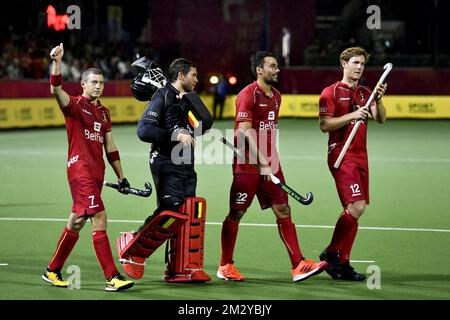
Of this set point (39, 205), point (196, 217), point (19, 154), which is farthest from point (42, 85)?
point (196, 217)

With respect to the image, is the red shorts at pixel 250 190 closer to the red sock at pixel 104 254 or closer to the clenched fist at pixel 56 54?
the red sock at pixel 104 254

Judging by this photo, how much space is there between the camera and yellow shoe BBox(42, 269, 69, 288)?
29.9ft

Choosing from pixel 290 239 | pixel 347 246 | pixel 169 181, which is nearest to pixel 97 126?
pixel 169 181

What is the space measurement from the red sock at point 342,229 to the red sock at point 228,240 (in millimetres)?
949

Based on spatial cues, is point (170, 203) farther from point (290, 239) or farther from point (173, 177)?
point (290, 239)

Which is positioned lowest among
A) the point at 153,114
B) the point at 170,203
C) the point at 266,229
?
the point at 266,229

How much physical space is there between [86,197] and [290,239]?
206 centimetres

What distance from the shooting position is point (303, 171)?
19.2m

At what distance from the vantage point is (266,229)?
41.5 feet

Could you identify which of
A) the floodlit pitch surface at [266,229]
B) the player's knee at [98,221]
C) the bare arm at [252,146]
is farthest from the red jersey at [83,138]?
the bare arm at [252,146]

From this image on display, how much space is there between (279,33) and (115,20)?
7.18 m

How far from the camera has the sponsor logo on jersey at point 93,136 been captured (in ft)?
30.2

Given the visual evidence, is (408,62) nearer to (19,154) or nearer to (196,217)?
(19,154)
